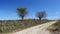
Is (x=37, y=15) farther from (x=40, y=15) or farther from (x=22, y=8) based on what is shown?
(x=22, y=8)

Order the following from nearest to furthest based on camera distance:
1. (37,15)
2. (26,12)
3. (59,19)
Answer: (59,19) → (26,12) → (37,15)

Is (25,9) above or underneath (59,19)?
A: above

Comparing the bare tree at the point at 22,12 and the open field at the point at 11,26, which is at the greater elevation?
the bare tree at the point at 22,12

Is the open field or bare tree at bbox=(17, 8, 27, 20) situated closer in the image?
the open field

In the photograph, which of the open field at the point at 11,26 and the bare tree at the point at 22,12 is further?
the bare tree at the point at 22,12

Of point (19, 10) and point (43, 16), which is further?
point (43, 16)

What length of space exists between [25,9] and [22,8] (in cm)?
170

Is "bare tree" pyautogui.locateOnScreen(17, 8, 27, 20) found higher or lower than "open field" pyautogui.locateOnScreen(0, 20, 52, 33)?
higher

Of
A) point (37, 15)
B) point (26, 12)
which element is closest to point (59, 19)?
point (26, 12)

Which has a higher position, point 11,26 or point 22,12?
point 22,12

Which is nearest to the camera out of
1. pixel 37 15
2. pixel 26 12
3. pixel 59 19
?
pixel 59 19

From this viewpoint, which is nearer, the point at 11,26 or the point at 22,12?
the point at 11,26

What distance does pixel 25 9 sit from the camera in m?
66.6

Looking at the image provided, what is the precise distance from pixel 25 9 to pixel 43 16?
50.0 feet
